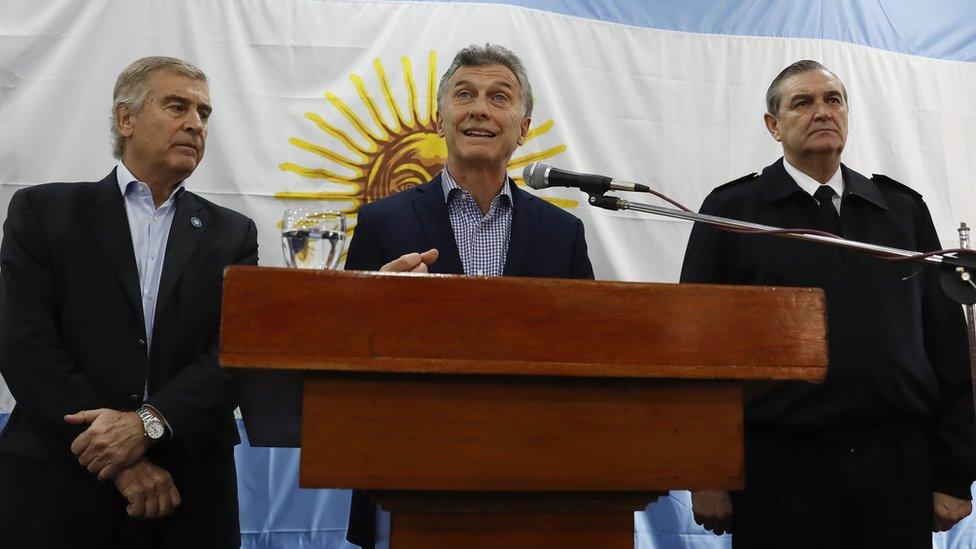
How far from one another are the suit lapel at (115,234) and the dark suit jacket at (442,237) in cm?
45

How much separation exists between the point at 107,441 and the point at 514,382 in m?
1.03

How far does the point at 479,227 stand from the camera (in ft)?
6.25

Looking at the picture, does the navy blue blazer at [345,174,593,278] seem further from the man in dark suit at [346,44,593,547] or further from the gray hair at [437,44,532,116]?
the gray hair at [437,44,532,116]

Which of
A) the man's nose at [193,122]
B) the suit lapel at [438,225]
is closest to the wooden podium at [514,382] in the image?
the suit lapel at [438,225]

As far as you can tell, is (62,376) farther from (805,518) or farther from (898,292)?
(898,292)

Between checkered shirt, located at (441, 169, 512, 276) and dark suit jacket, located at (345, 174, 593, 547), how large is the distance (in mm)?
26

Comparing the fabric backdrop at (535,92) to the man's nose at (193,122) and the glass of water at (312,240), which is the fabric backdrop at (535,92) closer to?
the man's nose at (193,122)

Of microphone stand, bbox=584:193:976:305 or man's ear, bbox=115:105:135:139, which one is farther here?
man's ear, bbox=115:105:135:139

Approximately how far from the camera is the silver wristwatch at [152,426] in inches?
66.7

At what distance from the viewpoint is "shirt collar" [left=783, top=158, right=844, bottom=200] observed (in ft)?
6.76

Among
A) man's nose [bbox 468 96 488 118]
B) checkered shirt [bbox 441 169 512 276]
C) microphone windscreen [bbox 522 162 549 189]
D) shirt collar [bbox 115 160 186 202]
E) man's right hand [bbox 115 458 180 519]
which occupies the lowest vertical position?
man's right hand [bbox 115 458 180 519]

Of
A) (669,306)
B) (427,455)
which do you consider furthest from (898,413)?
(427,455)

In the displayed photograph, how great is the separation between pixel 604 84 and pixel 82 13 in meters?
1.59

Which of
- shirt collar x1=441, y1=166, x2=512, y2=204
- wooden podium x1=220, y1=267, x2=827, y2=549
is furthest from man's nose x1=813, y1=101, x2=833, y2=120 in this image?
wooden podium x1=220, y1=267, x2=827, y2=549
